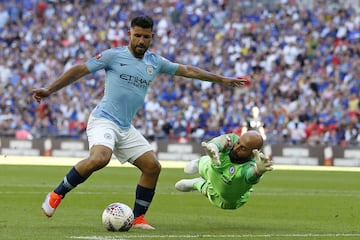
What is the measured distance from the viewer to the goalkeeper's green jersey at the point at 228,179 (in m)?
13.0

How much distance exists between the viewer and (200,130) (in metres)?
37.5

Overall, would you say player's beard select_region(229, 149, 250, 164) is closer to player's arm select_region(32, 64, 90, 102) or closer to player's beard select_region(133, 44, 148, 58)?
player's beard select_region(133, 44, 148, 58)

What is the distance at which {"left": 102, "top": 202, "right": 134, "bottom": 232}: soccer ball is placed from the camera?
12.1 meters

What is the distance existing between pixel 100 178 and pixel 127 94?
40.2ft

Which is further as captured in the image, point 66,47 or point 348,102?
point 66,47

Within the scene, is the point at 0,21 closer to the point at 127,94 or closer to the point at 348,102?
the point at 348,102

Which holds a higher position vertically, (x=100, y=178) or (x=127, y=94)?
(x=127, y=94)

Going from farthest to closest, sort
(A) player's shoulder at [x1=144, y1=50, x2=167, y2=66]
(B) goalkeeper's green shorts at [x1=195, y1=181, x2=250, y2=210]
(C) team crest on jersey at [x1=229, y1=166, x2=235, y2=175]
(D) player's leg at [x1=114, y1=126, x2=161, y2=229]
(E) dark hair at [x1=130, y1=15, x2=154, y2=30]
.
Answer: (B) goalkeeper's green shorts at [x1=195, y1=181, x2=250, y2=210], (C) team crest on jersey at [x1=229, y1=166, x2=235, y2=175], (A) player's shoulder at [x1=144, y1=50, x2=167, y2=66], (D) player's leg at [x1=114, y1=126, x2=161, y2=229], (E) dark hair at [x1=130, y1=15, x2=154, y2=30]

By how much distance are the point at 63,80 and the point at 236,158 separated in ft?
7.77

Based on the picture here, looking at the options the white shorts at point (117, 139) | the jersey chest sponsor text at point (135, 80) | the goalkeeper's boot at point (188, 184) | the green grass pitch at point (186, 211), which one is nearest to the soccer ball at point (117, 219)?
the green grass pitch at point (186, 211)

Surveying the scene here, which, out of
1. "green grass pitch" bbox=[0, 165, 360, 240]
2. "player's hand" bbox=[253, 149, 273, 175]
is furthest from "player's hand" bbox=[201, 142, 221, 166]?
"green grass pitch" bbox=[0, 165, 360, 240]

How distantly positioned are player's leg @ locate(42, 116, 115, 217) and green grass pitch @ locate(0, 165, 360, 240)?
31 centimetres

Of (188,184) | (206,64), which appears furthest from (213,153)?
(206,64)

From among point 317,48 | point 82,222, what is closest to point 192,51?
point 317,48
